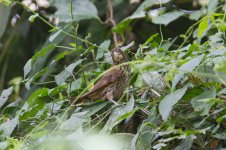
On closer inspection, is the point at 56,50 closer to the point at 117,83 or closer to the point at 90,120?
the point at 117,83

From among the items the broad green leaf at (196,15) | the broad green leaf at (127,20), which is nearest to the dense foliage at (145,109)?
the broad green leaf at (127,20)

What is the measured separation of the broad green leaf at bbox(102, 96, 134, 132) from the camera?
1278 millimetres

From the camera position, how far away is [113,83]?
1.61m

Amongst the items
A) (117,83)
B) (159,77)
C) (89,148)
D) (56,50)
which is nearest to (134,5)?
(56,50)

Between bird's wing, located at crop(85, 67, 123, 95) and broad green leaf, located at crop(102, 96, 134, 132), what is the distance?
191mm

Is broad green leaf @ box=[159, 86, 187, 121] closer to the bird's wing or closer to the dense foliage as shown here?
the dense foliage

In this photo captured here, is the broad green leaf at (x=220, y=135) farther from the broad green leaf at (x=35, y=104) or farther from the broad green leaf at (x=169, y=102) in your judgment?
the broad green leaf at (x=35, y=104)

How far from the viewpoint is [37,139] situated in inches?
50.5

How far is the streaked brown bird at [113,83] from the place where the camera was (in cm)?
148

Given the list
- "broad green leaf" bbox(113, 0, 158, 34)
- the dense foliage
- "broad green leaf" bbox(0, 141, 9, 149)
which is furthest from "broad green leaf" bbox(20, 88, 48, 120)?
"broad green leaf" bbox(113, 0, 158, 34)

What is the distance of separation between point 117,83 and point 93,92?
100mm

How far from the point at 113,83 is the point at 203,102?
17.0 inches

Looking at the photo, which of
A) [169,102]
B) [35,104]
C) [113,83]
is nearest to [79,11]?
[113,83]

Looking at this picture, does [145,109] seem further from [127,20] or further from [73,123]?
[127,20]
